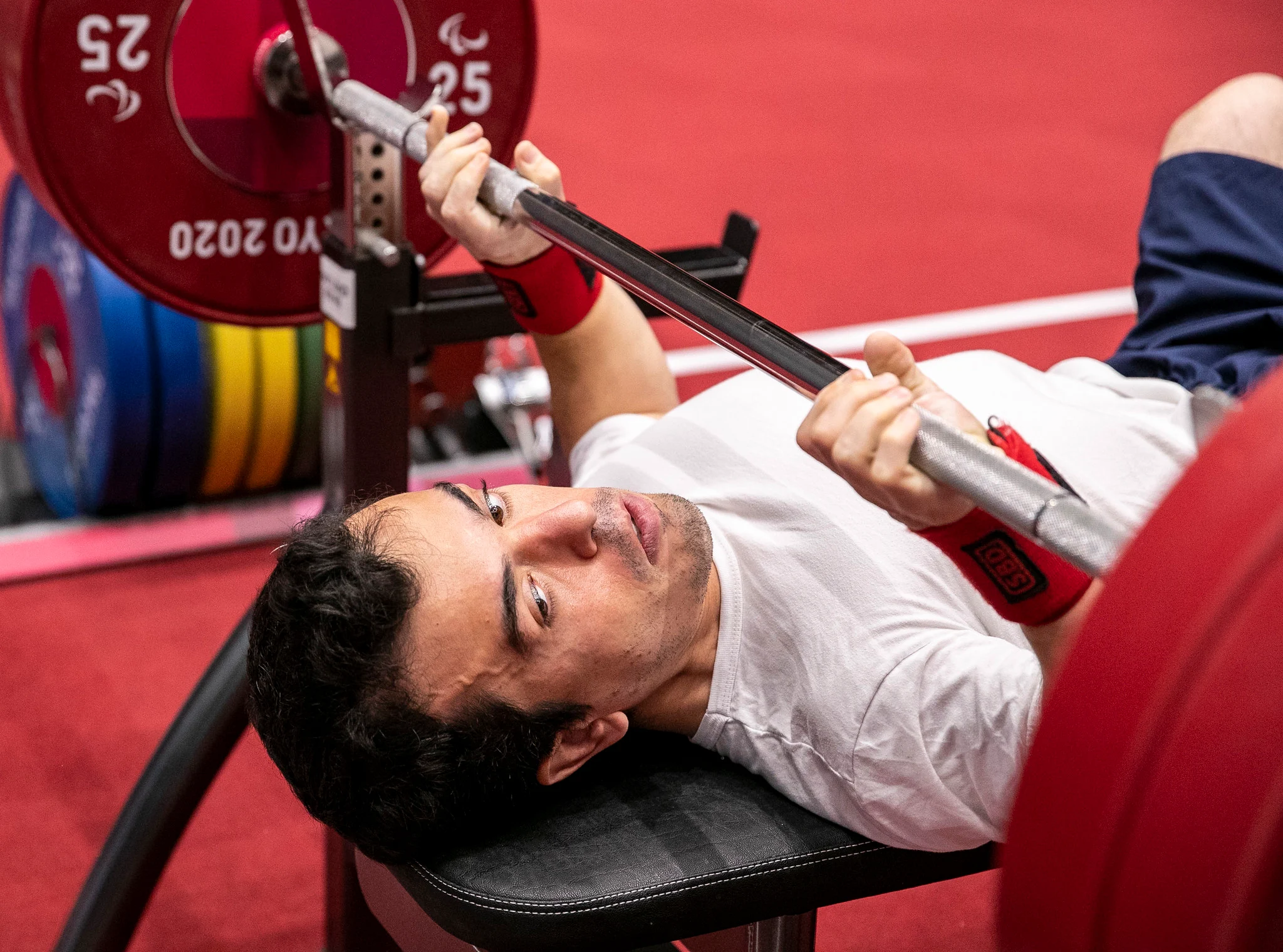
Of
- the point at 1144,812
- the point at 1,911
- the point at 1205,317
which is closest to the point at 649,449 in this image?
the point at 1205,317

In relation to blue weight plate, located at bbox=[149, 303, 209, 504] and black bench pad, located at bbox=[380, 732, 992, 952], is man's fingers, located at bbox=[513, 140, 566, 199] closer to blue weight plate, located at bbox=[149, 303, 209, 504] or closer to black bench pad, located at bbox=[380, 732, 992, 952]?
black bench pad, located at bbox=[380, 732, 992, 952]

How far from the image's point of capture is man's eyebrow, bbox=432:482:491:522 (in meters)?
1.54

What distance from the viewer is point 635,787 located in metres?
1.60

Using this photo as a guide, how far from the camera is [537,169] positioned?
1791 mm

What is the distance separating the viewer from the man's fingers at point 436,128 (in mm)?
1716

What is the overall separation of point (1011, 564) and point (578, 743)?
1.82 feet

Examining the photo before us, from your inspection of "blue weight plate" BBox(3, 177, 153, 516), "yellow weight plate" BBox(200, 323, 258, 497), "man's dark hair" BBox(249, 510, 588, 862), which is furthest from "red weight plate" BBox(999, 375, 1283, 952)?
"yellow weight plate" BBox(200, 323, 258, 497)

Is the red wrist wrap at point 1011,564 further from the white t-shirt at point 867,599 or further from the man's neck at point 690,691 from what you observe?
the man's neck at point 690,691

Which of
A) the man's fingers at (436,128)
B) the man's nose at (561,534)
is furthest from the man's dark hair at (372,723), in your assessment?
the man's fingers at (436,128)

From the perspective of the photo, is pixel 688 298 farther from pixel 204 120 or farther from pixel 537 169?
pixel 204 120

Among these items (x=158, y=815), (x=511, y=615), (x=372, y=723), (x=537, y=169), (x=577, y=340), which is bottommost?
(x=158, y=815)

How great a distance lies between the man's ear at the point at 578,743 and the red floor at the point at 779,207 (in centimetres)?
90

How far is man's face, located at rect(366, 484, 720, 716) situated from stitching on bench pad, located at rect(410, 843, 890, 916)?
0.56 feet

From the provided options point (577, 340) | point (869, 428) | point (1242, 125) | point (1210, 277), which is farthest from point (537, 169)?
point (1242, 125)
